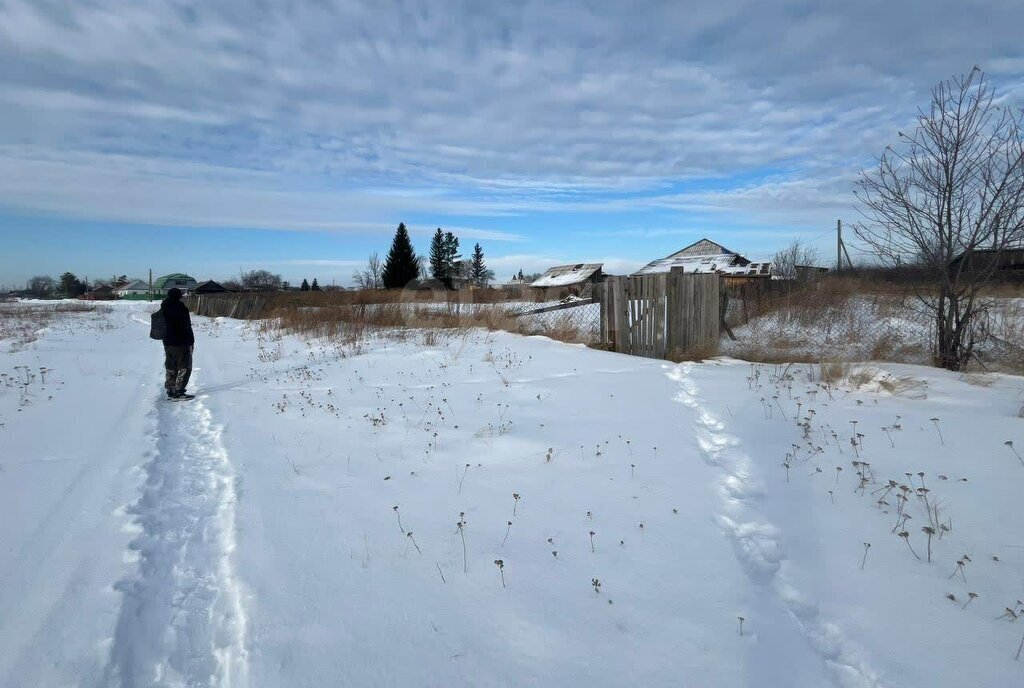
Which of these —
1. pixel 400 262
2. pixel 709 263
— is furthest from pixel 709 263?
pixel 400 262

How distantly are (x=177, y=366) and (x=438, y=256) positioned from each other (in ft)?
251

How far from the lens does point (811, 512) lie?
12.4 ft

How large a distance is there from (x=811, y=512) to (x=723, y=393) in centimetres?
345

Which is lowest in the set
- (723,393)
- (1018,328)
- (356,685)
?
(356,685)

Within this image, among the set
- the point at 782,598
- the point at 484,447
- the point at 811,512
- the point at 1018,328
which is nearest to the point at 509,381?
the point at 484,447

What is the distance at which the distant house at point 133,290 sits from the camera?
3858 inches

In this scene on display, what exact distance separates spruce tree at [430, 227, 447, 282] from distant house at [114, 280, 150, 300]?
54700 mm

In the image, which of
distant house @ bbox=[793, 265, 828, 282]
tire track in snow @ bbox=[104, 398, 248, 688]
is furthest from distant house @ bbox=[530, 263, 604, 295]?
tire track in snow @ bbox=[104, 398, 248, 688]

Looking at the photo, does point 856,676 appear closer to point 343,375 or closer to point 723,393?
point 723,393

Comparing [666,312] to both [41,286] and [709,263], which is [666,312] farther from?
[41,286]

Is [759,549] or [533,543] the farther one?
[533,543]

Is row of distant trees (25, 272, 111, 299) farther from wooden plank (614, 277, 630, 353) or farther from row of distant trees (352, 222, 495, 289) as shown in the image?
wooden plank (614, 277, 630, 353)

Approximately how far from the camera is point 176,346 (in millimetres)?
8445

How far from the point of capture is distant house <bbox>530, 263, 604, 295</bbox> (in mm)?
40938
